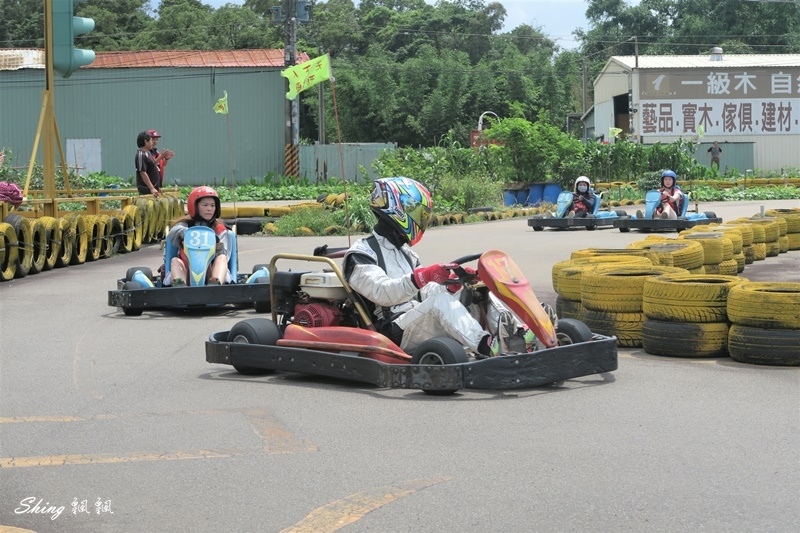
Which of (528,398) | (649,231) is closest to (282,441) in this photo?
(528,398)

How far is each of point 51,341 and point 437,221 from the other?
1418 cm

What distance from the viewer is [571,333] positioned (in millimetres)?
6848

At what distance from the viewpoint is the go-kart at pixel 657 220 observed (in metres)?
19.1

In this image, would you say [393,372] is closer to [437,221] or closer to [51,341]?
[51,341]

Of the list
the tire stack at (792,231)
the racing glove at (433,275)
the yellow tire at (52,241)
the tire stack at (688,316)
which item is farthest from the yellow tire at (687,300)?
the yellow tire at (52,241)

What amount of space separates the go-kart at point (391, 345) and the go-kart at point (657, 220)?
12652 millimetres

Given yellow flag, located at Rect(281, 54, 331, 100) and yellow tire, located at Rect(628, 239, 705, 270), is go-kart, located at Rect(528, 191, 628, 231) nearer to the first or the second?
yellow flag, located at Rect(281, 54, 331, 100)

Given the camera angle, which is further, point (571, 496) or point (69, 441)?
point (69, 441)

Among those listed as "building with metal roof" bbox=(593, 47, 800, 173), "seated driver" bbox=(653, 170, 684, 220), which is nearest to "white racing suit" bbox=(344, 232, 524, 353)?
"seated driver" bbox=(653, 170, 684, 220)

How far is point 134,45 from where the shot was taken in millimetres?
55500

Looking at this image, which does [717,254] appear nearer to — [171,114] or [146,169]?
[146,169]

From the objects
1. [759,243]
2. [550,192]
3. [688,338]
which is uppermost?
[550,192]

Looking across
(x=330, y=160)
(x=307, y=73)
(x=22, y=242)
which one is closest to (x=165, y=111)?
(x=330, y=160)

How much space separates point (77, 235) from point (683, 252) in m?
8.32
